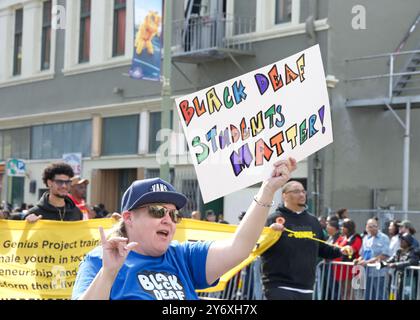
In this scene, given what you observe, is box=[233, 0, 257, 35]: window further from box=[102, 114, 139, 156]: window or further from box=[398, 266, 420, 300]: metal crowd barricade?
box=[398, 266, 420, 300]: metal crowd barricade

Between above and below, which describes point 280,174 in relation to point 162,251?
above

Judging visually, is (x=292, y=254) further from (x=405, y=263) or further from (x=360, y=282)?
(x=360, y=282)

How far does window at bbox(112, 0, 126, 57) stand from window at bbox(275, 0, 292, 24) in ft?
19.4

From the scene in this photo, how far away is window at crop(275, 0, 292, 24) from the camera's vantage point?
21.1 meters

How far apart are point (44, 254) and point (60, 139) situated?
2033 cm

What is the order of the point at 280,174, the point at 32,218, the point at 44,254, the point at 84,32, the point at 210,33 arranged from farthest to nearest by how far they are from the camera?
the point at 84,32
the point at 210,33
the point at 44,254
the point at 32,218
the point at 280,174

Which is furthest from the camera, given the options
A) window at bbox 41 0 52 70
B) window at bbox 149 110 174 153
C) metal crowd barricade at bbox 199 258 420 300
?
window at bbox 41 0 52 70

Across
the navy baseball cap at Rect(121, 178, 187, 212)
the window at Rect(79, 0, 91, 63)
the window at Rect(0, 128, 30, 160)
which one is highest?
the window at Rect(79, 0, 91, 63)

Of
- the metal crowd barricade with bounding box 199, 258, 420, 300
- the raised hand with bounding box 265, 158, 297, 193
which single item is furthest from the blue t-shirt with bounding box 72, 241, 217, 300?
the metal crowd barricade with bounding box 199, 258, 420, 300

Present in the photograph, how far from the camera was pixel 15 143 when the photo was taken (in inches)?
1221

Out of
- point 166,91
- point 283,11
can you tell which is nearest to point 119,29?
point 283,11

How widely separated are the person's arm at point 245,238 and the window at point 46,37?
1006 inches

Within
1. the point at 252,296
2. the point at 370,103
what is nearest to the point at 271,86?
the point at 252,296
